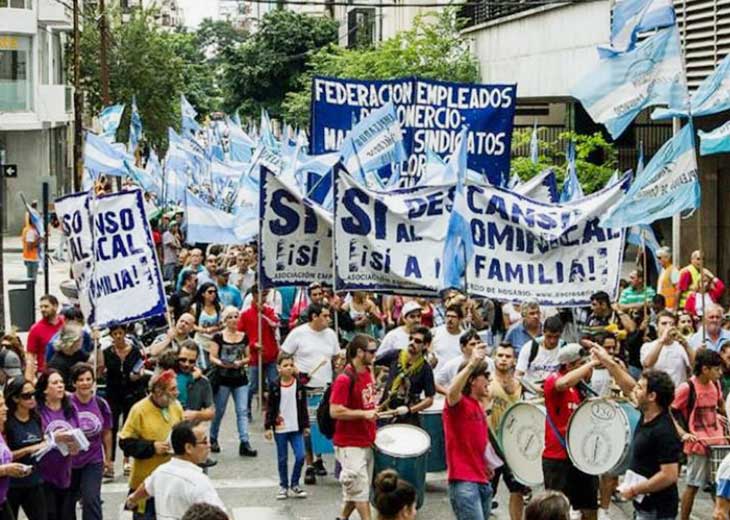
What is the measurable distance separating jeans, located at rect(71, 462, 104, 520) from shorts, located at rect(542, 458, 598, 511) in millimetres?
3082

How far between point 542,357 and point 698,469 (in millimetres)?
1495

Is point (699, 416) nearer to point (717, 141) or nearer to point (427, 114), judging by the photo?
point (717, 141)

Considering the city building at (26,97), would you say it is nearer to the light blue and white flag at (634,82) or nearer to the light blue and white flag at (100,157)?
the light blue and white flag at (100,157)

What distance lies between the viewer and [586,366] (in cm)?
1083

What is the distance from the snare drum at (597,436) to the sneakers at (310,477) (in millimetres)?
4006

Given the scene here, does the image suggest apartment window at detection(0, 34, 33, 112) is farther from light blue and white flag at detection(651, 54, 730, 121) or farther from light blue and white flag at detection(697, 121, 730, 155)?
light blue and white flag at detection(697, 121, 730, 155)

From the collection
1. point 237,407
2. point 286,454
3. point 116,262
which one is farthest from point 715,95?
point 116,262

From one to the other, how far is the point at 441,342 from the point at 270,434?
5.89 feet

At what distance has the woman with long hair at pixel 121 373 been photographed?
1418cm

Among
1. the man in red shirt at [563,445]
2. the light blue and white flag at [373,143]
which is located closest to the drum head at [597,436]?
the man in red shirt at [563,445]

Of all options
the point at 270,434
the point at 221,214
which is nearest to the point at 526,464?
the point at 270,434

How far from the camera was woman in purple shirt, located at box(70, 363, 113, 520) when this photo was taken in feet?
37.3

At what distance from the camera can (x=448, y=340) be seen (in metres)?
14.6

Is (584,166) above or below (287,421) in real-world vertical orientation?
above
